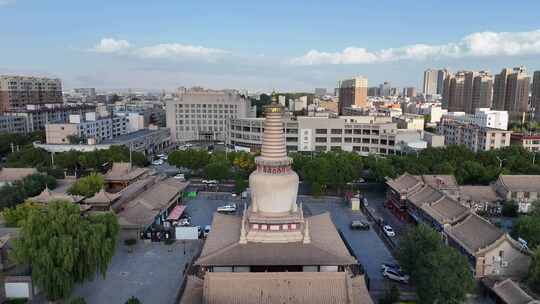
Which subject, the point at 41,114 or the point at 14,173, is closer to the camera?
the point at 14,173

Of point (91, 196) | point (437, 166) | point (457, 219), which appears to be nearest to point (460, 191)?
point (437, 166)

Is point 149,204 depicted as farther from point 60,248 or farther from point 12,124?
point 12,124

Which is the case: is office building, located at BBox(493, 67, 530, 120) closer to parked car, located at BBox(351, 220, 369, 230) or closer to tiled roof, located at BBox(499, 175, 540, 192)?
tiled roof, located at BBox(499, 175, 540, 192)

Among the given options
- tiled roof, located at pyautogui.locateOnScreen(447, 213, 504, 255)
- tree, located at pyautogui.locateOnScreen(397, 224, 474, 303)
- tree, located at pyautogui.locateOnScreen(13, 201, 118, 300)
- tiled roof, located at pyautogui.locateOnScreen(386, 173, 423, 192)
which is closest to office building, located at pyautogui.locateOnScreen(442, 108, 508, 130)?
tiled roof, located at pyautogui.locateOnScreen(386, 173, 423, 192)

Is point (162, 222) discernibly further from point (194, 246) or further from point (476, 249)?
point (476, 249)

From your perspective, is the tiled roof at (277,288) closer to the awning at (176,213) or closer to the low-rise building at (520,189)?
the awning at (176,213)

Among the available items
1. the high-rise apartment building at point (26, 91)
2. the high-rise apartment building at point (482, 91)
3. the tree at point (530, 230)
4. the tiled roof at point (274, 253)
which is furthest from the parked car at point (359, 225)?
the high-rise apartment building at point (482, 91)

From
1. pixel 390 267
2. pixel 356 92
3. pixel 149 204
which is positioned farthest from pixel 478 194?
pixel 356 92
